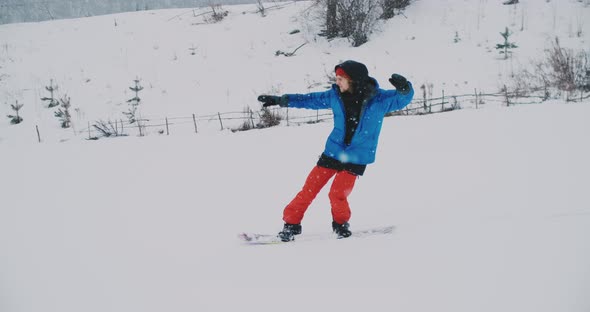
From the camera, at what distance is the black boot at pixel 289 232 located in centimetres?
315

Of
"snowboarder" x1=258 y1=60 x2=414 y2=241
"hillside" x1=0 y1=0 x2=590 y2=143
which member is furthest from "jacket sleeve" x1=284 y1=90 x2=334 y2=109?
"hillside" x1=0 y1=0 x2=590 y2=143

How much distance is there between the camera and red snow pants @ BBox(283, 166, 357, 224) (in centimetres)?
306

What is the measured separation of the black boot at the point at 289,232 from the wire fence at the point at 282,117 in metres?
6.07

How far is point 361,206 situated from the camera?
411 cm

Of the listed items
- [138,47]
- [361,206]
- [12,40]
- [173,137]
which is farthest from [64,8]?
[361,206]

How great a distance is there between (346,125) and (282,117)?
23.7ft

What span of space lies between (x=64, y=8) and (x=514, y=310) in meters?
35.7

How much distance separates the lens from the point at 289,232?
10.4ft

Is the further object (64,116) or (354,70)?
(64,116)

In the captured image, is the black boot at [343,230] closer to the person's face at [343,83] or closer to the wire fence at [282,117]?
the person's face at [343,83]

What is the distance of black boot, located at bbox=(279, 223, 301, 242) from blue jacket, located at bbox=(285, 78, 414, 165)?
0.63 m

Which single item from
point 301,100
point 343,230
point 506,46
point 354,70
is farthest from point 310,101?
point 506,46

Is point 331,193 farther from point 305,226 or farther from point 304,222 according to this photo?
point 304,222

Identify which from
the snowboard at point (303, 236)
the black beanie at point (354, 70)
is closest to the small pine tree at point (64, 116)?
the snowboard at point (303, 236)
